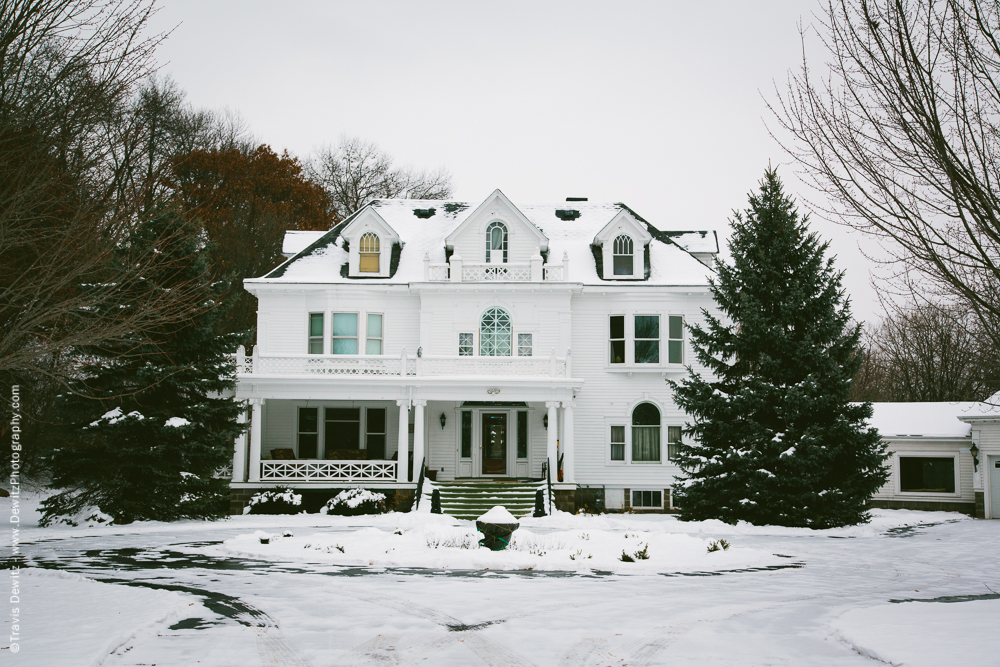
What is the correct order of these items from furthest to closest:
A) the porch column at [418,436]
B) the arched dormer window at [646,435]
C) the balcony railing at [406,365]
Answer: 1. the arched dormer window at [646,435]
2. the balcony railing at [406,365]
3. the porch column at [418,436]

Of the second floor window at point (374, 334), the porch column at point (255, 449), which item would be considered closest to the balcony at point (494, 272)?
the second floor window at point (374, 334)

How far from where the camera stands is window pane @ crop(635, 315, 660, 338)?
29.3 metres

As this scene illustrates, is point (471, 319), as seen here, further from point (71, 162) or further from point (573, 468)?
point (71, 162)

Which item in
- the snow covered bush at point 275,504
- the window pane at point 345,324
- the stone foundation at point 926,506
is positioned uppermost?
the window pane at point 345,324

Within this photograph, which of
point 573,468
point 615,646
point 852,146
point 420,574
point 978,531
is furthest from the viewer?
point 573,468

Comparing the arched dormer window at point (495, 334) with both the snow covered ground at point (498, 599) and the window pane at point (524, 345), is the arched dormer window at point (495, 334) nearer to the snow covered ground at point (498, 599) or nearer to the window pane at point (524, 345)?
the window pane at point (524, 345)

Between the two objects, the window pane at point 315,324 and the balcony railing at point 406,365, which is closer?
the balcony railing at point 406,365

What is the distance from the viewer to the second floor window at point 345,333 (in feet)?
94.7

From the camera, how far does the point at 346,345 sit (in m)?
29.0

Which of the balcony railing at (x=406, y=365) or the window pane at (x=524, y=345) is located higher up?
the window pane at (x=524, y=345)

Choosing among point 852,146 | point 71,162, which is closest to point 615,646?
point 852,146

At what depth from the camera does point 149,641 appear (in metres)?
9.02

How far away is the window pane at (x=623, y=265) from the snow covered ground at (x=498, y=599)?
11.5m

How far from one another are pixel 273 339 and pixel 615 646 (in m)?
21.9
